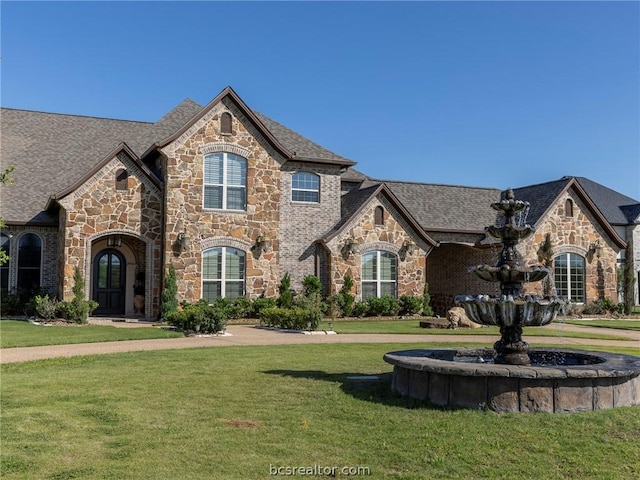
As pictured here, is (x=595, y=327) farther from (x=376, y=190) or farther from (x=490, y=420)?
(x=490, y=420)

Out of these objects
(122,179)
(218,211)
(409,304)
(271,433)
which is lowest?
(271,433)

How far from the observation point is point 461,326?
2255cm

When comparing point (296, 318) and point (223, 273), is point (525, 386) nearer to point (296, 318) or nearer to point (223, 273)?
point (296, 318)

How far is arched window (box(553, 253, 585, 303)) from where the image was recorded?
30.6m

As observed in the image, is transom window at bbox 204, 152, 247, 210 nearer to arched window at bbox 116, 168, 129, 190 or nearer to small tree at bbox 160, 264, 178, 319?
arched window at bbox 116, 168, 129, 190

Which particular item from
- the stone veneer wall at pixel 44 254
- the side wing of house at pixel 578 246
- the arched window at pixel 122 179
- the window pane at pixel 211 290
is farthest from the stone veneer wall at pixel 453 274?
the stone veneer wall at pixel 44 254

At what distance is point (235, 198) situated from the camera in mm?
25234

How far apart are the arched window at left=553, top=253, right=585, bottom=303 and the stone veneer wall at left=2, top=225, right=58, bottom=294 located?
22644 millimetres

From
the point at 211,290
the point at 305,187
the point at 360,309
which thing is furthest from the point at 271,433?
the point at 305,187

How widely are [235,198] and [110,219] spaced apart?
15.9 ft

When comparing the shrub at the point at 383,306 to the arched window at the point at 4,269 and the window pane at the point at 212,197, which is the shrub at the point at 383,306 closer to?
the window pane at the point at 212,197

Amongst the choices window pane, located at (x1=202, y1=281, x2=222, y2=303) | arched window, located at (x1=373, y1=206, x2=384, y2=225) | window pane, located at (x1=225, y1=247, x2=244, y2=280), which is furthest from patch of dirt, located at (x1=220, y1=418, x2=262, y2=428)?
arched window, located at (x1=373, y1=206, x2=384, y2=225)

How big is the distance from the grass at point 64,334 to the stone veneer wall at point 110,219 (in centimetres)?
322

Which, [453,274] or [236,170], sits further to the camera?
[453,274]
